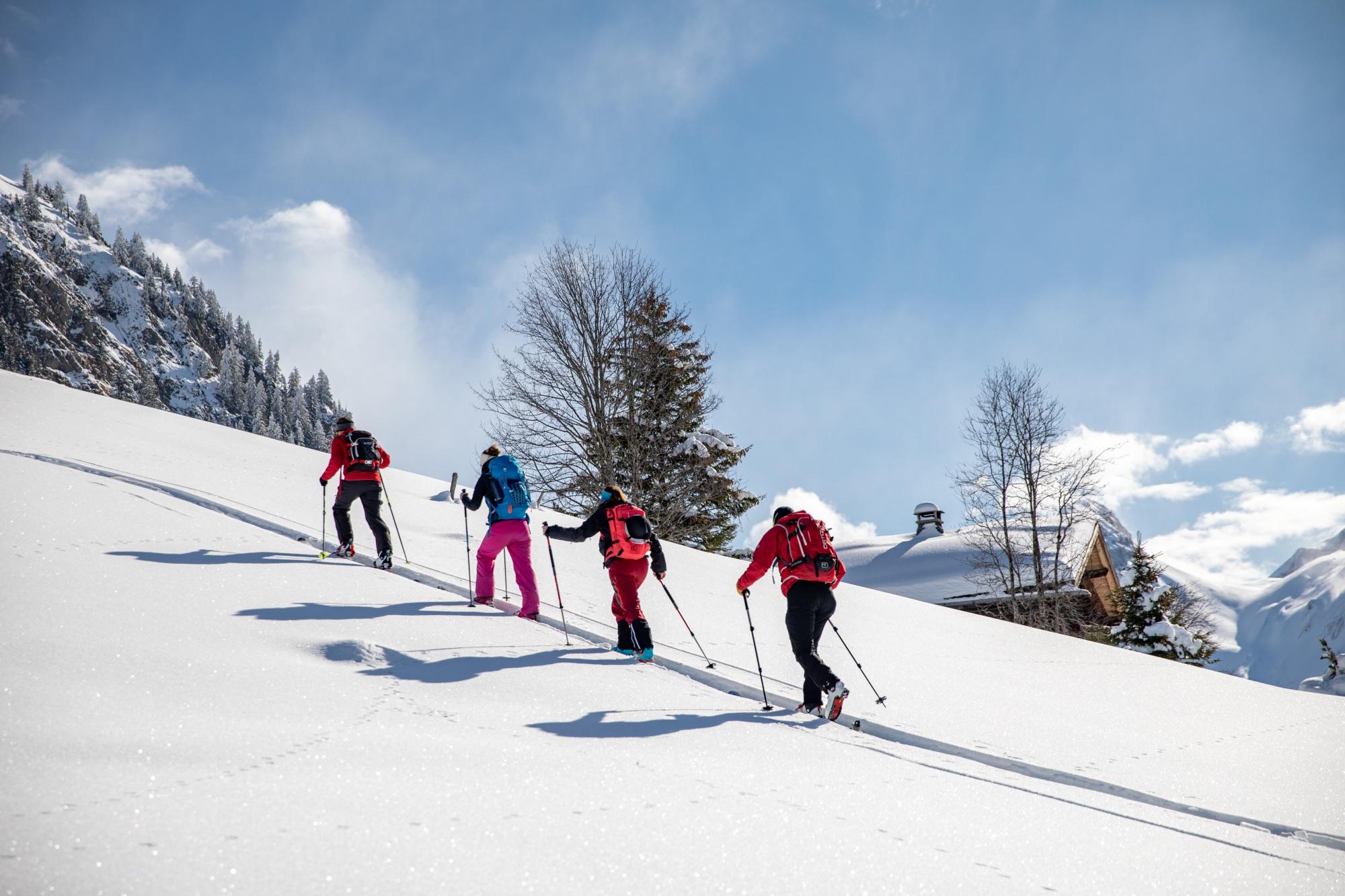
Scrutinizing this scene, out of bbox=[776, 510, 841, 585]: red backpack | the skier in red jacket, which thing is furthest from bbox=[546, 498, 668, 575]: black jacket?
the skier in red jacket

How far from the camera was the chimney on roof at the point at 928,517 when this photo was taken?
32159 millimetres

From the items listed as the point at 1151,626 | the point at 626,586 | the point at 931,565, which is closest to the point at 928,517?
the point at 931,565

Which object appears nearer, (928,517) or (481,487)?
(481,487)

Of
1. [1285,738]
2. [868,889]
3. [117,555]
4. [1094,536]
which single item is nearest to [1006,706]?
[1285,738]

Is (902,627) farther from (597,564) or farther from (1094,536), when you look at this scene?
(1094,536)

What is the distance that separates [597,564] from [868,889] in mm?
9583

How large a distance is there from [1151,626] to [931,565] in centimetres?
696

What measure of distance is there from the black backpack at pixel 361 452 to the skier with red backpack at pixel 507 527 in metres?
1.98

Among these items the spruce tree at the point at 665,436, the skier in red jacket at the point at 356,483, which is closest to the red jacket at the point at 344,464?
the skier in red jacket at the point at 356,483

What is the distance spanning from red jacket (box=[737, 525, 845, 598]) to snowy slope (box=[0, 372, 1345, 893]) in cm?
105

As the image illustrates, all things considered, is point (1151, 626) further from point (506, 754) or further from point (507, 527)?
point (506, 754)

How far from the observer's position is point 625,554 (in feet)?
23.9

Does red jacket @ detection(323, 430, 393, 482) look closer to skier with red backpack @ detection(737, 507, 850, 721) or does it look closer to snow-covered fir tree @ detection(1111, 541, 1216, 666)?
skier with red backpack @ detection(737, 507, 850, 721)

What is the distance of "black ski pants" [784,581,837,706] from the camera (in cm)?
620
